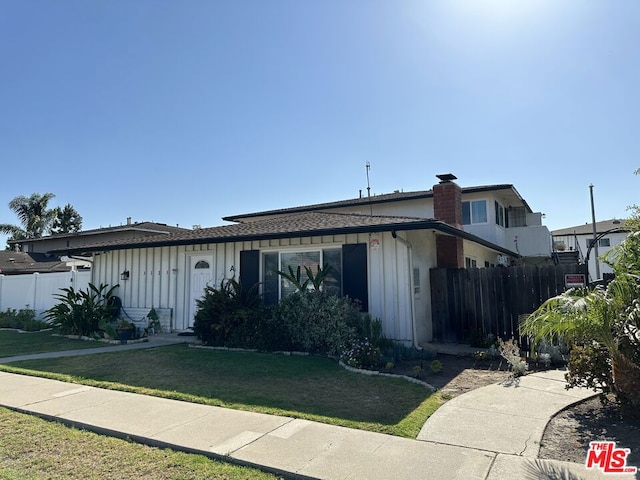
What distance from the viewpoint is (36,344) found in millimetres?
11328

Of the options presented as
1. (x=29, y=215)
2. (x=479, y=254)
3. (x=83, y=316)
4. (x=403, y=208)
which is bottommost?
(x=83, y=316)

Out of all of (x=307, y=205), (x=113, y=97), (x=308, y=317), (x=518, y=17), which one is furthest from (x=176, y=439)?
(x=307, y=205)

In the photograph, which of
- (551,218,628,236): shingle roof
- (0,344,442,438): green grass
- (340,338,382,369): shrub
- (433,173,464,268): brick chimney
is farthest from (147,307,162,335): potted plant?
(551,218,628,236): shingle roof

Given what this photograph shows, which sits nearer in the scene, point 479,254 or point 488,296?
point 488,296

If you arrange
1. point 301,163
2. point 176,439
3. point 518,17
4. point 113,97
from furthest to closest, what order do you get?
1. point 301,163
2. point 113,97
3. point 518,17
4. point 176,439

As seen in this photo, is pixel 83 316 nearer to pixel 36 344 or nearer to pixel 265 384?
pixel 36 344

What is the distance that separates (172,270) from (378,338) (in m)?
7.18

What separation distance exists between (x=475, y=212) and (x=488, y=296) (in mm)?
11415

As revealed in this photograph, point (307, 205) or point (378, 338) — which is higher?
point (307, 205)

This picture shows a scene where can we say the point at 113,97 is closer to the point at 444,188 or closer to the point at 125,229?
the point at 444,188

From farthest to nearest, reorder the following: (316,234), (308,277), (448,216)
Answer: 1. (448,216)
2. (308,277)
3. (316,234)

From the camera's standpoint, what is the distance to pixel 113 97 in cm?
1228

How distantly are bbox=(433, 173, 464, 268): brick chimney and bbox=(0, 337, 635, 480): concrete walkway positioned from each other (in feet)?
18.0

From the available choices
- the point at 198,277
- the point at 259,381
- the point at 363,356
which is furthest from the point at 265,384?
the point at 198,277
